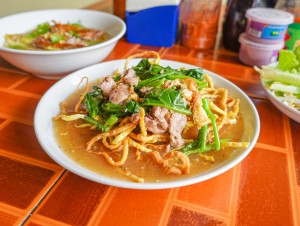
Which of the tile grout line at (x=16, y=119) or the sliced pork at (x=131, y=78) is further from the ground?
the sliced pork at (x=131, y=78)

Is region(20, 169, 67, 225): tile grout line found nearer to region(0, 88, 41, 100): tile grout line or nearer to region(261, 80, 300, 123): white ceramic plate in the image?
region(0, 88, 41, 100): tile grout line

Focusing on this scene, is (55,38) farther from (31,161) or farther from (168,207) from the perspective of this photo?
(168,207)

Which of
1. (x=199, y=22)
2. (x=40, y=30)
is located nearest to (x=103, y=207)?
(x=40, y=30)

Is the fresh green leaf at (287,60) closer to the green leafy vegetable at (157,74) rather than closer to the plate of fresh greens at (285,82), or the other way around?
the plate of fresh greens at (285,82)

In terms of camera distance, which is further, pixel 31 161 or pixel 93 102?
pixel 93 102

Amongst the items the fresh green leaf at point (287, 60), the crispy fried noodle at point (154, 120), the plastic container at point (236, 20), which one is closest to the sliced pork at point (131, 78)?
the crispy fried noodle at point (154, 120)

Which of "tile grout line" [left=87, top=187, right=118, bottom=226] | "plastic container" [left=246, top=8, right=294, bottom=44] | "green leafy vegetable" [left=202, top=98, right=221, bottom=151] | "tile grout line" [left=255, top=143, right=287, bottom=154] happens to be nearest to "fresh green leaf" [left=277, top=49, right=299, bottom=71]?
"plastic container" [left=246, top=8, right=294, bottom=44]
